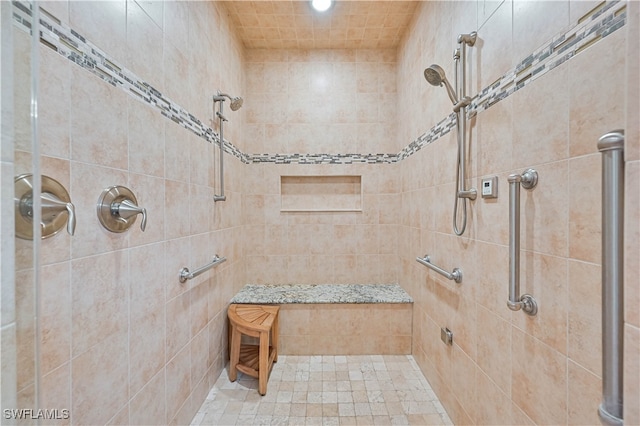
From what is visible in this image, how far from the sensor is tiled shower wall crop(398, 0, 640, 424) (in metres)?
0.72

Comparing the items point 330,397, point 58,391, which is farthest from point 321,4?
point 330,397

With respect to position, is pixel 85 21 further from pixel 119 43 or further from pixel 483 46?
pixel 483 46

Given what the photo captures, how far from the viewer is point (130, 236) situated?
1064mm

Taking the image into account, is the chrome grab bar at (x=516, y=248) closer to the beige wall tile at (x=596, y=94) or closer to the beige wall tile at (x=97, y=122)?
the beige wall tile at (x=596, y=94)

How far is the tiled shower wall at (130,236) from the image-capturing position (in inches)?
30.5

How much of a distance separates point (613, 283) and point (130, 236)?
4.63 feet

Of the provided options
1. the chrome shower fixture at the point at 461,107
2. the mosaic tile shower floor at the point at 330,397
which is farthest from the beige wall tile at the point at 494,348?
the mosaic tile shower floor at the point at 330,397

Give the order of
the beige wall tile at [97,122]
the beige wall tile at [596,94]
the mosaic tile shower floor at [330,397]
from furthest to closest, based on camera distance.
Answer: the mosaic tile shower floor at [330,397]
the beige wall tile at [97,122]
the beige wall tile at [596,94]

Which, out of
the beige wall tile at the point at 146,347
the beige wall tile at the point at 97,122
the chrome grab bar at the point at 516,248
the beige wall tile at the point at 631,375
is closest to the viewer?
the beige wall tile at the point at 631,375

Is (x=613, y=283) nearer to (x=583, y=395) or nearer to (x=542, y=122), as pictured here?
(x=583, y=395)

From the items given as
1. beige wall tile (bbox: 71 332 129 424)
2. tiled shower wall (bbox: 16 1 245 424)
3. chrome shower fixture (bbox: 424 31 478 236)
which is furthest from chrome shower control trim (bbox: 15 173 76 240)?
chrome shower fixture (bbox: 424 31 478 236)

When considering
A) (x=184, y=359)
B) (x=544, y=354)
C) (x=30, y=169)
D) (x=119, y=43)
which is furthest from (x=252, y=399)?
(x=119, y=43)

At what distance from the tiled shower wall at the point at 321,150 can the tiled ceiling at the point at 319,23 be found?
4.4 inches

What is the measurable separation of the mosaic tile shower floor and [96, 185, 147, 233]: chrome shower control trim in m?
1.27
